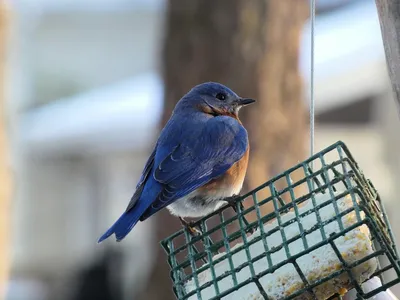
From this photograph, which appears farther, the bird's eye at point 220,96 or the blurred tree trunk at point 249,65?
the blurred tree trunk at point 249,65

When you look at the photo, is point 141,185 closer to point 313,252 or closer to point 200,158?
point 200,158

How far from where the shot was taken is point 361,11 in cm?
1252

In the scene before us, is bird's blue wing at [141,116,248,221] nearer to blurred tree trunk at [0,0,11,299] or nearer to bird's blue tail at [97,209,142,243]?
bird's blue tail at [97,209,142,243]

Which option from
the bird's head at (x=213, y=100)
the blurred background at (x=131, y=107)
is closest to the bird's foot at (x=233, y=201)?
the bird's head at (x=213, y=100)

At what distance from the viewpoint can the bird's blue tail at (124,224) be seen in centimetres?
317

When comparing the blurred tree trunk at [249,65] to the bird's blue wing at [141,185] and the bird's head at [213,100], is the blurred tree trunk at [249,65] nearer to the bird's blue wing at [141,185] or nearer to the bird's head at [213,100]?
the bird's head at [213,100]

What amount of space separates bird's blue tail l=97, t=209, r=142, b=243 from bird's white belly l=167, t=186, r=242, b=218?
40 cm

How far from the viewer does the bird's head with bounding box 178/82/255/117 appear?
4.13 metres

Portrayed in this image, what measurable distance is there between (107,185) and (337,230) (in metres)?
10.7

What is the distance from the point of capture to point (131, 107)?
11812mm

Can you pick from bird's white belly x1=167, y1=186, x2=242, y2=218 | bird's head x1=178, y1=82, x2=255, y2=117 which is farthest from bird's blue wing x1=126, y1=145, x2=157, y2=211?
bird's head x1=178, y1=82, x2=255, y2=117

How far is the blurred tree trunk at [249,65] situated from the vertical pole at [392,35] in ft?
10.7

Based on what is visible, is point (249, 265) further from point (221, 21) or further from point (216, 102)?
point (221, 21)

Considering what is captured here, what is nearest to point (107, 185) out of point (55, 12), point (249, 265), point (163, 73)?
point (55, 12)
